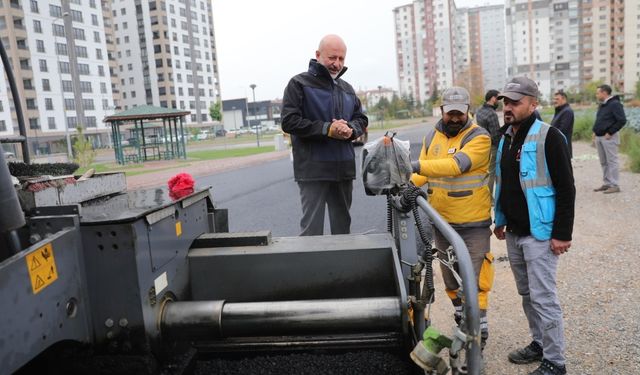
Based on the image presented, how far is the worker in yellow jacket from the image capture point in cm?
346

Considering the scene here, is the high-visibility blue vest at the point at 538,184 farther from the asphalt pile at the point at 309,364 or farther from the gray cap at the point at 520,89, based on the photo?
the asphalt pile at the point at 309,364

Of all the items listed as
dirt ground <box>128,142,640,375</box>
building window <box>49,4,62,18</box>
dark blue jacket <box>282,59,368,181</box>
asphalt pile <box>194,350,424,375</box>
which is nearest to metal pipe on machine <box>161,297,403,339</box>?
asphalt pile <box>194,350,424,375</box>

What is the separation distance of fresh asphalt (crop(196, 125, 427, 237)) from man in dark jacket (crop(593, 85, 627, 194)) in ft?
13.3

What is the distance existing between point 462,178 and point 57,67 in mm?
68731

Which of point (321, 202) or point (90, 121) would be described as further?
point (90, 121)

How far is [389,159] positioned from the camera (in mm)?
3092

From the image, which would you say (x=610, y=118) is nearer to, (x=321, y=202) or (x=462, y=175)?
(x=462, y=175)

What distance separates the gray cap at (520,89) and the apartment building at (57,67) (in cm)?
5557

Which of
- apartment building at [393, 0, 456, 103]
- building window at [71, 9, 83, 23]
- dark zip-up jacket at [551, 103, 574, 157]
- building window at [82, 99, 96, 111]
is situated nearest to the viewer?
dark zip-up jacket at [551, 103, 574, 157]

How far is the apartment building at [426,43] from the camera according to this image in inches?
4769

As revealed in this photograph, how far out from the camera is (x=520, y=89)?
3.26 metres

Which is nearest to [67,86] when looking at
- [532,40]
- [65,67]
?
[65,67]

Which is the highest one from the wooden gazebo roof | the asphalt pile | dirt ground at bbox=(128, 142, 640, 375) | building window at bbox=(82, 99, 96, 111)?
building window at bbox=(82, 99, 96, 111)

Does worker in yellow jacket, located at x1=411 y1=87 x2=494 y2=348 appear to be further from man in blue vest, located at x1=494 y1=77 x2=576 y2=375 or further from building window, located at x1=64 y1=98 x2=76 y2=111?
building window, located at x1=64 y1=98 x2=76 y2=111
